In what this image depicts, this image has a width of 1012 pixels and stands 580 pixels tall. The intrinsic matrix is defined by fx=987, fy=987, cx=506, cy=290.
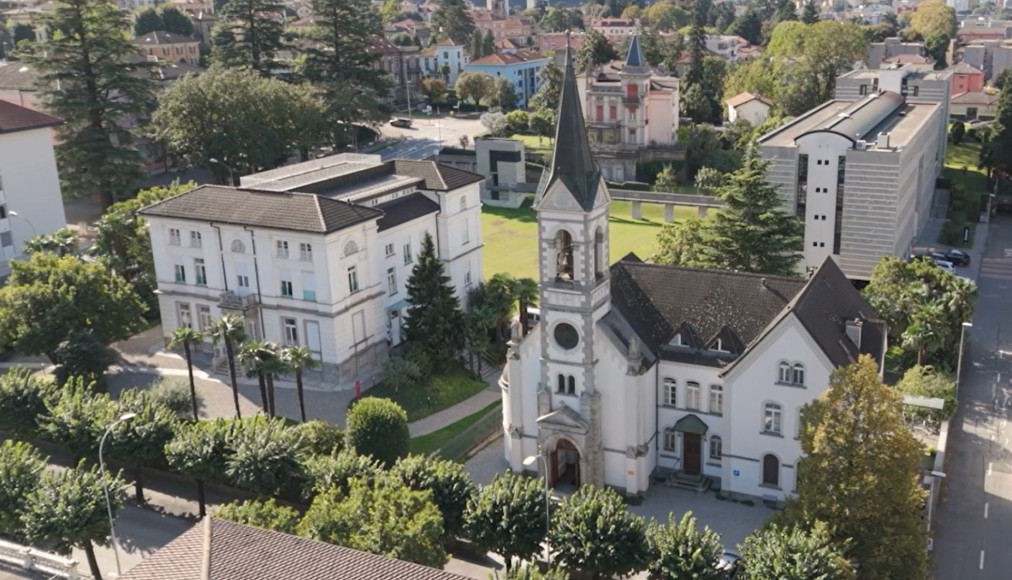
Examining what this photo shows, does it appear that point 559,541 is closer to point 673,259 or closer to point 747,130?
point 673,259

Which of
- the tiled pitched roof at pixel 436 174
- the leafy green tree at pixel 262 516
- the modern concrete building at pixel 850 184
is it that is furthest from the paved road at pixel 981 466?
the tiled pitched roof at pixel 436 174

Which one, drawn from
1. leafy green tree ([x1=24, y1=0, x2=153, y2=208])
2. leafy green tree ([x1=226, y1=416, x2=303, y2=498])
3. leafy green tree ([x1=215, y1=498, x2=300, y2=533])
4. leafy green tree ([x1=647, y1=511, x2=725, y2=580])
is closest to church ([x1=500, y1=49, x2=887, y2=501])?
leafy green tree ([x1=647, y1=511, x2=725, y2=580])

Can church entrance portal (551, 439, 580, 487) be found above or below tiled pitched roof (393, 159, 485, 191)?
below

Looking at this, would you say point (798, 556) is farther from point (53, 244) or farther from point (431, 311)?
point (53, 244)

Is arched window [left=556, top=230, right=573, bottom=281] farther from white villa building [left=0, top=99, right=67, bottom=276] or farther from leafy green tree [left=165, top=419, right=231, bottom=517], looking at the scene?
white villa building [left=0, top=99, right=67, bottom=276]

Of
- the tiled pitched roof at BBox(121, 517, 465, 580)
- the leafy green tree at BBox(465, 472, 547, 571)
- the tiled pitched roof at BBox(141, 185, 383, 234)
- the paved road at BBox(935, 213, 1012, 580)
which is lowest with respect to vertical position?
the paved road at BBox(935, 213, 1012, 580)
